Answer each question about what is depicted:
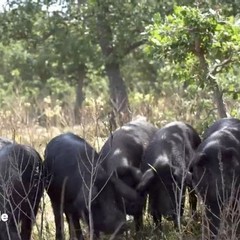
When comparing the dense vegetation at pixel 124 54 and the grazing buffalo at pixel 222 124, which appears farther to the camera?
the dense vegetation at pixel 124 54

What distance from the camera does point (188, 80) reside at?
960cm

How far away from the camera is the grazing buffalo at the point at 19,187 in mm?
6336

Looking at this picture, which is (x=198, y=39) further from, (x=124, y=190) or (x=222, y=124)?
(x=124, y=190)

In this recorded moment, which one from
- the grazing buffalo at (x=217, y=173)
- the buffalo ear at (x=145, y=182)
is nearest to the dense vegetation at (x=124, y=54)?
the grazing buffalo at (x=217, y=173)

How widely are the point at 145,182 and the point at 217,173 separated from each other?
2.79ft

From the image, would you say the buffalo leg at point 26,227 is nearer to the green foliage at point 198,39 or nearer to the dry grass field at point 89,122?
the dry grass field at point 89,122

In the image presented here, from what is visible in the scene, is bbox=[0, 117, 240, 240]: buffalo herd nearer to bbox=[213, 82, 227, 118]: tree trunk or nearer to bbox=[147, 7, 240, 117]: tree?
bbox=[147, 7, 240, 117]: tree

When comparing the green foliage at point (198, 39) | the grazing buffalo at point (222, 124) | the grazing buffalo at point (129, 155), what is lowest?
the grazing buffalo at point (129, 155)

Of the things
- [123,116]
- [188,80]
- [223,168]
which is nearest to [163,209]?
[223,168]

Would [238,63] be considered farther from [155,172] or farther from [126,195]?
[126,195]

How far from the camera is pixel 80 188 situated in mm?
6957

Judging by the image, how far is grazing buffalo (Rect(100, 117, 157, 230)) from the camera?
7.25m

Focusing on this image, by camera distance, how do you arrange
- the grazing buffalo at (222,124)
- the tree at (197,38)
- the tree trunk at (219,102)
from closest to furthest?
1. the grazing buffalo at (222,124)
2. the tree at (197,38)
3. the tree trunk at (219,102)

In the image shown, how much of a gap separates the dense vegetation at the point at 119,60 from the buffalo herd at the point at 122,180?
45cm
